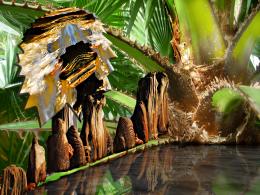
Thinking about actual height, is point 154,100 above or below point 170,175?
above

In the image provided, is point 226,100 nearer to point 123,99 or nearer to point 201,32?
point 201,32

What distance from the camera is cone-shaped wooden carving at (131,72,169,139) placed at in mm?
2258

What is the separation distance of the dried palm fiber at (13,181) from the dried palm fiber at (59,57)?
0.25 meters

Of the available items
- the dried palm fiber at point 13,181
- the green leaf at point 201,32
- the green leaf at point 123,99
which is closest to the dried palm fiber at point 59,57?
the dried palm fiber at point 13,181

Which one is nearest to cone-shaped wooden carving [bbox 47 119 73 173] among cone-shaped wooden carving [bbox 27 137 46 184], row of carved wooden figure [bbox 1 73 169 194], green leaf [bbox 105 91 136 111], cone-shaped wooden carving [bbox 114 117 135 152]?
row of carved wooden figure [bbox 1 73 169 194]

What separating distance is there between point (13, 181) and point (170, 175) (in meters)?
0.62

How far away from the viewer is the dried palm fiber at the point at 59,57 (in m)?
1.59

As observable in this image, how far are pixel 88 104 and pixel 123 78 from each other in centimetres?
204

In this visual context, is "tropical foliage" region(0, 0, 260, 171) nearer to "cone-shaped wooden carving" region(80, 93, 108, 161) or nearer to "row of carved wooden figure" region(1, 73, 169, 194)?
"row of carved wooden figure" region(1, 73, 169, 194)

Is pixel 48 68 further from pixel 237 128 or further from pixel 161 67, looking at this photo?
pixel 237 128

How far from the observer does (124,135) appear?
2.07 metres

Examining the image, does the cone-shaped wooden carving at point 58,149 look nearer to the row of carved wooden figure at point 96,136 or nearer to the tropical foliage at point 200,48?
the row of carved wooden figure at point 96,136

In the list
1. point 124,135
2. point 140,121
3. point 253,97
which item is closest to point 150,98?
point 140,121

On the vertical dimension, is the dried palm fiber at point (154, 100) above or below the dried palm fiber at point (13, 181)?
above
